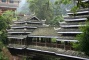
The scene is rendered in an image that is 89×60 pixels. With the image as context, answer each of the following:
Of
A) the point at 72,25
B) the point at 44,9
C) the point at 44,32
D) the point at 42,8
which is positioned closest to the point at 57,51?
the point at 72,25

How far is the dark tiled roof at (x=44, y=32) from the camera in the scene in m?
22.8

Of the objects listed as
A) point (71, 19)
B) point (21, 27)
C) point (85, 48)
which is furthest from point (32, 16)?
point (85, 48)

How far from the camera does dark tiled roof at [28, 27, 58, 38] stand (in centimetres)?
2278

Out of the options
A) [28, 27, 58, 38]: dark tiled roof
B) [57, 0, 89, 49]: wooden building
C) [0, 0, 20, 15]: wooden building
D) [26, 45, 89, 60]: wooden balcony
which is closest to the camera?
[26, 45, 89, 60]: wooden balcony

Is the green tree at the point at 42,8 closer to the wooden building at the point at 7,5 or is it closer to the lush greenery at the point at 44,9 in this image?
the lush greenery at the point at 44,9

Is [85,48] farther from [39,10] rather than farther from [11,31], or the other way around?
[39,10]

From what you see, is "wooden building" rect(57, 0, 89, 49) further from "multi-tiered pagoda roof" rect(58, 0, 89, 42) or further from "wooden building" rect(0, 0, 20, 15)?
"wooden building" rect(0, 0, 20, 15)

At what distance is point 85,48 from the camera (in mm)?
12914

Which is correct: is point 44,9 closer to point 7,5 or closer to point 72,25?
point 7,5

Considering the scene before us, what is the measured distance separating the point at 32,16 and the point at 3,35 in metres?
4.48

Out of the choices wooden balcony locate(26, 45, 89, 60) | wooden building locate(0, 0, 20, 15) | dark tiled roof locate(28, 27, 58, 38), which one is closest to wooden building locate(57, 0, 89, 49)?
wooden balcony locate(26, 45, 89, 60)

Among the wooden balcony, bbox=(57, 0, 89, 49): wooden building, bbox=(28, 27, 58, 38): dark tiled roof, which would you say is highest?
bbox=(57, 0, 89, 49): wooden building

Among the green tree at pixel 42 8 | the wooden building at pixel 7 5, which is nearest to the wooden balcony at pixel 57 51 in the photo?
the green tree at pixel 42 8

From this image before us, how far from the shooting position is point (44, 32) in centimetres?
2391
